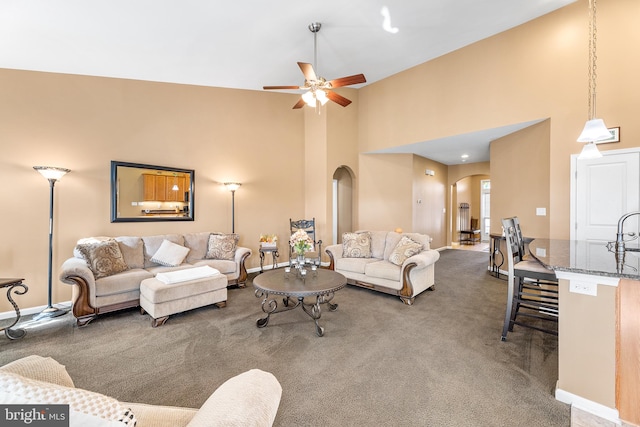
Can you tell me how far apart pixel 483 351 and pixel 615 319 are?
3.49ft

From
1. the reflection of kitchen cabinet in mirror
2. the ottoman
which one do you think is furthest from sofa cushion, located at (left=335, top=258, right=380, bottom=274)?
the reflection of kitchen cabinet in mirror

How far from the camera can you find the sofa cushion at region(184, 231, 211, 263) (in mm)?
4395

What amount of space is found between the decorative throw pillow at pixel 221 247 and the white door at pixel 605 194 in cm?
494

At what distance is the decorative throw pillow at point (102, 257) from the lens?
324 cm

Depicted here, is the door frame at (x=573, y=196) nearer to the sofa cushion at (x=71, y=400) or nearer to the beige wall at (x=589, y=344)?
the beige wall at (x=589, y=344)

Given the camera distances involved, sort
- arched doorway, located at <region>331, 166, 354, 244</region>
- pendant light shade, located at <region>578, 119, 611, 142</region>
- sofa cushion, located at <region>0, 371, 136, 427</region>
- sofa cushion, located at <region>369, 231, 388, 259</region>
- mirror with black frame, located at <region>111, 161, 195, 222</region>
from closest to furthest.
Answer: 1. sofa cushion, located at <region>0, 371, 136, 427</region>
2. pendant light shade, located at <region>578, 119, 611, 142</region>
3. mirror with black frame, located at <region>111, 161, 195, 222</region>
4. sofa cushion, located at <region>369, 231, 388, 259</region>
5. arched doorway, located at <region>331, 166, 354, 244</region>

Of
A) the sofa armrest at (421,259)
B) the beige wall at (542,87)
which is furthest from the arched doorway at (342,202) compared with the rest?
the sofa armrest at (421,259)

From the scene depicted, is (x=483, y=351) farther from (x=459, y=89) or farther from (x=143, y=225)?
(x=143, y=225)

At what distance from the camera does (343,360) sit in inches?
93.0

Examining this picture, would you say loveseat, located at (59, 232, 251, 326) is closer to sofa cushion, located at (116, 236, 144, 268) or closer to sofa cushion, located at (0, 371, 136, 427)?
sofa cushion, located at (116, 236, 144, 268)

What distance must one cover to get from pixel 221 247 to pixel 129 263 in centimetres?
126

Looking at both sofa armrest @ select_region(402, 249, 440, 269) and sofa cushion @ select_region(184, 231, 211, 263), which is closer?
sofa armrest @ select_region(402, 249, 440, 269)

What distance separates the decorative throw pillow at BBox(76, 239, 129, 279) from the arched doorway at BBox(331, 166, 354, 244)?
4531 mm

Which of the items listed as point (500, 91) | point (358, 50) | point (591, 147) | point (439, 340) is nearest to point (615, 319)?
point (439, 340)
